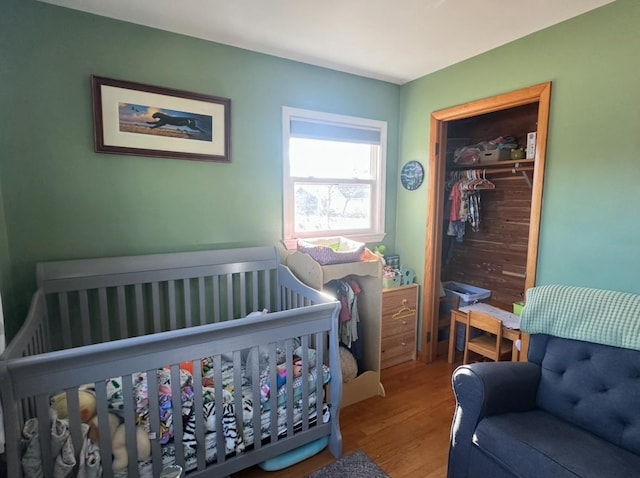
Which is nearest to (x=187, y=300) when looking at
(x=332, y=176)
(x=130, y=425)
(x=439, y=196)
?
(x=130, y=425)

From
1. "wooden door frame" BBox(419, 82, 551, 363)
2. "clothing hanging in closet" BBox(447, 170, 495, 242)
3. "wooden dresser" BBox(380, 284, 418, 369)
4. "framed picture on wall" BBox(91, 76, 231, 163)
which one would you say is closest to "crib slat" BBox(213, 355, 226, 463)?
Answer: "framed picture on wall" BBox(91, 76, 231, 163)

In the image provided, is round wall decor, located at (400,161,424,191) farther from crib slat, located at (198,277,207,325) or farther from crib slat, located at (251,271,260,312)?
crib slat, located at (198,277,207,325)

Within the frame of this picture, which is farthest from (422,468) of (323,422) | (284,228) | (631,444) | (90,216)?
(90,216)

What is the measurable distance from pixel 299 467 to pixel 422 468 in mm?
642

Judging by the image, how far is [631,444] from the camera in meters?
1.32

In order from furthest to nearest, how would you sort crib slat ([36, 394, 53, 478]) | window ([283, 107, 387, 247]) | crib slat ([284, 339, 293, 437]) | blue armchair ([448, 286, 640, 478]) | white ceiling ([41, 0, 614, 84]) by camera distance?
window ([283, 107, 387, 247]) < white ceiling ([41, 0, 614, 84]) < crib slat ([284, 339, 293, 437]) < blue armchair ([448, 286, 640, 478]) < crib slat ([36, 394, 53, 478])

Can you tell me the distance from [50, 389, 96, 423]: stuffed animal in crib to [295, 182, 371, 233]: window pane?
163 cm

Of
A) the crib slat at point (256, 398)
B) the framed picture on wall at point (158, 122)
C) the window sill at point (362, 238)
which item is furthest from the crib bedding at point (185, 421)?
the framed picture on wall at point (158, 122)

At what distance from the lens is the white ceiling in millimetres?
1757

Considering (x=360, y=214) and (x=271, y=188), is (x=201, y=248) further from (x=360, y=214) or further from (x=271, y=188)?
(x=360, y=214)

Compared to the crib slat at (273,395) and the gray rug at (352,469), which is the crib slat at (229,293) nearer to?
the crib slat at (273,395)

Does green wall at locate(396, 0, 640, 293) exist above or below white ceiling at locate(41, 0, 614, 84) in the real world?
below

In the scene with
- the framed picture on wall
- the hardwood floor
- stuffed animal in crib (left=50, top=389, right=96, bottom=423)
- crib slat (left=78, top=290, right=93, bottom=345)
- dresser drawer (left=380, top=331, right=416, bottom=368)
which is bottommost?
the hardwood floor

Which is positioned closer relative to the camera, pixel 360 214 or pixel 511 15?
pixel 511 15
